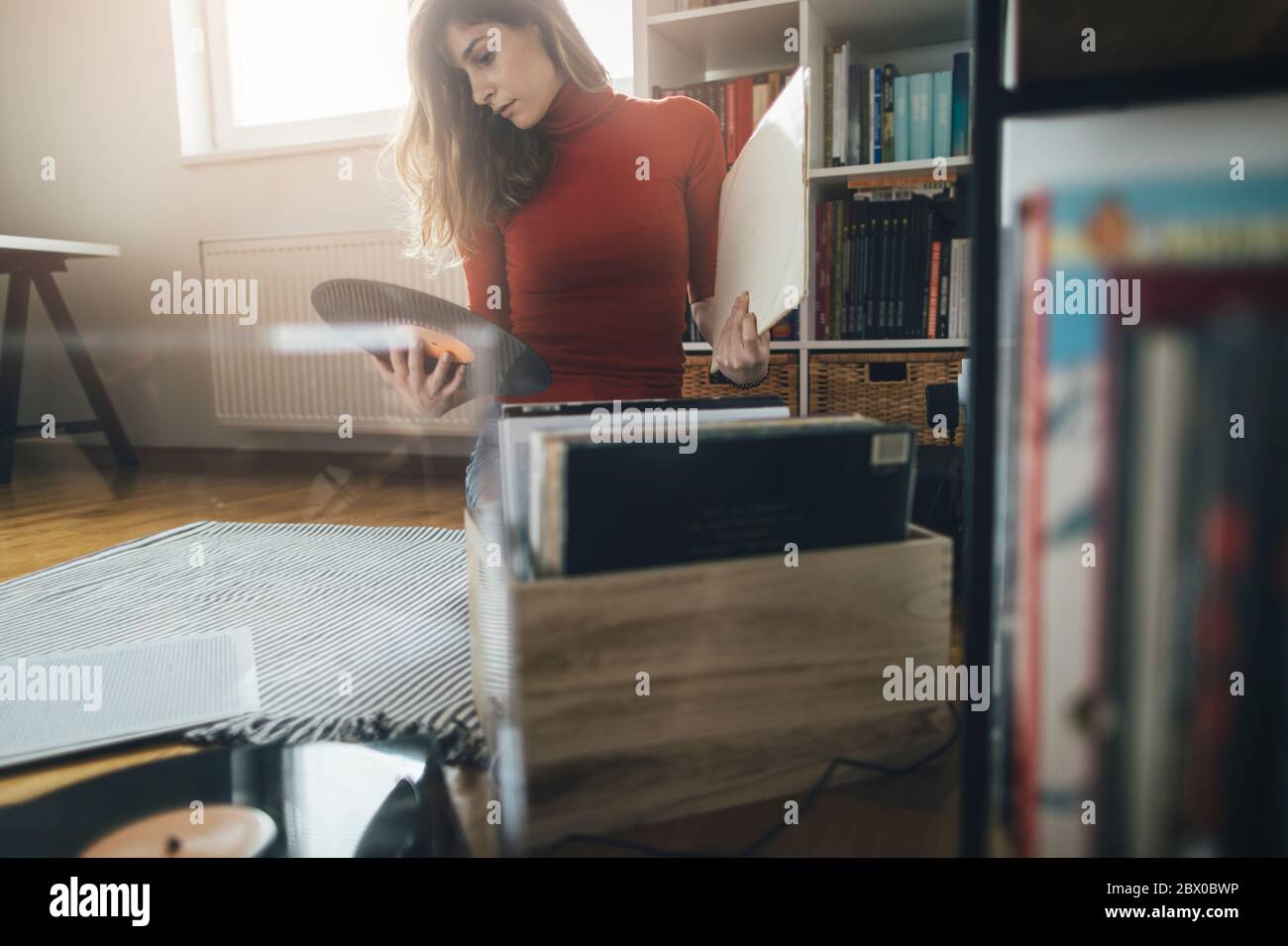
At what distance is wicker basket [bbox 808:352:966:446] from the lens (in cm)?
170

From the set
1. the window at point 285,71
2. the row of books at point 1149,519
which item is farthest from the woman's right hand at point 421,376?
the window at point 285,71

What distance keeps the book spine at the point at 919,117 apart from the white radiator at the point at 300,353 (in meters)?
1.20

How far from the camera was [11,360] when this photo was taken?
2.54 m

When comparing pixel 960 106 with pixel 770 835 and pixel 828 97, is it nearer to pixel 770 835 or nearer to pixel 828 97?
pixel 828 97

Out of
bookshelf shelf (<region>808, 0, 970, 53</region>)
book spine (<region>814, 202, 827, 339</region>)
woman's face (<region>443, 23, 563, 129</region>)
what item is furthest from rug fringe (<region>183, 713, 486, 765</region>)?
bookshelf shelf (<region>808, 0, 970, 53</region>)

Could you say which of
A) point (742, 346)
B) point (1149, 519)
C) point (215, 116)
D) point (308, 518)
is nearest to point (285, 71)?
point (215, 116)

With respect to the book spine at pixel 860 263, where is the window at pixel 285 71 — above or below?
above

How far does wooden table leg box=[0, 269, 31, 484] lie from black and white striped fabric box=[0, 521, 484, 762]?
108 centimetres

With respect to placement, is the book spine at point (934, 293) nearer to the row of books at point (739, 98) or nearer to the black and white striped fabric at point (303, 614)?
the row of books at point (739, 98)

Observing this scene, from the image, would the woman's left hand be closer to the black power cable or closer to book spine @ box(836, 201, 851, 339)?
the black power cable

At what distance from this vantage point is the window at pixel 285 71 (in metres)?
2.58

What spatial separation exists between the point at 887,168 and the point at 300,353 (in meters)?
1.74

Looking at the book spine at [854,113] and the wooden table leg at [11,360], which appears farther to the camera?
the wooden table leg at [11,360]
